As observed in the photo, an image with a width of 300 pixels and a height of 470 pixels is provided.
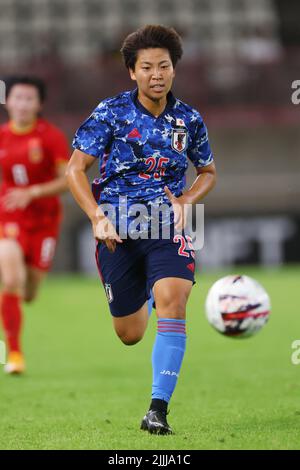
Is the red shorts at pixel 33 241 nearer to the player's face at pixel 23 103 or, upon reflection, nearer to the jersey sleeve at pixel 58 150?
the jersey sleeve at pixel 58 150

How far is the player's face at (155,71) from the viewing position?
234 inches

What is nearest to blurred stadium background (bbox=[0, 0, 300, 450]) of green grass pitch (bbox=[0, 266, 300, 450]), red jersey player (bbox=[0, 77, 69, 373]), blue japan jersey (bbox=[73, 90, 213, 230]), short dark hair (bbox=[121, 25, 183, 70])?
green grass pitch (bbox=[0, 266, 300, 450])

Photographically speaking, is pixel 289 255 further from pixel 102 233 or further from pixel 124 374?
pixel 102 233

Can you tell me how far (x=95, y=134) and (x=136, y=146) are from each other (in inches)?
9.3

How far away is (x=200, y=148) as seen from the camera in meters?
6.29

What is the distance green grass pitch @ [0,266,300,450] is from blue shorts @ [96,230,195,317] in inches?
27.6

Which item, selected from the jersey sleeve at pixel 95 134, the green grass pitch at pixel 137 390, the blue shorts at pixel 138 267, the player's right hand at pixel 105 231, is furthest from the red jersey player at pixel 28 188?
the player's right hand at pixel 105 231

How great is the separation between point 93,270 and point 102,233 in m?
14.9

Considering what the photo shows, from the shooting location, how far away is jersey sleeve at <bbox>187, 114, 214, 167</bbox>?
245 inches

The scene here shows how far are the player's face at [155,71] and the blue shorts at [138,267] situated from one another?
31.7 inches

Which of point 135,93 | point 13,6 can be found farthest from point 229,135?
point 135,93

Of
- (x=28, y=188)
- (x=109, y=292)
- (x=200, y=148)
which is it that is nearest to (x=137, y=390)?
(x=109, y=292)

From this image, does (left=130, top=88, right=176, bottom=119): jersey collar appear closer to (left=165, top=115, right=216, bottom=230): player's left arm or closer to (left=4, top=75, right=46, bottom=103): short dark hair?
(left=165, top=115, right=216, bottom=230): player's left arm

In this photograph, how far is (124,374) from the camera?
352 inches
